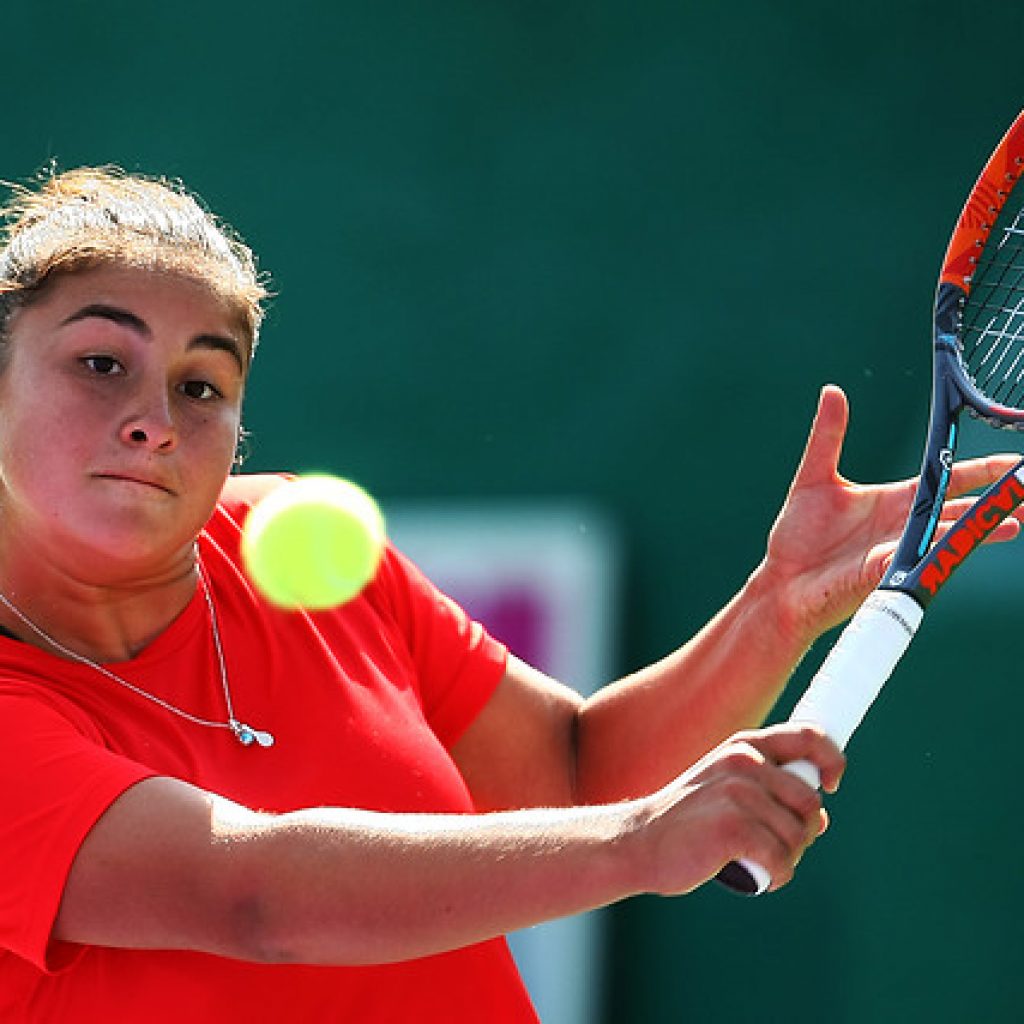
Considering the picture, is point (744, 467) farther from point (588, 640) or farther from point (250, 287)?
point (250, 287)

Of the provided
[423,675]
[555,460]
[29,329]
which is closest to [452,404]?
[555,460]

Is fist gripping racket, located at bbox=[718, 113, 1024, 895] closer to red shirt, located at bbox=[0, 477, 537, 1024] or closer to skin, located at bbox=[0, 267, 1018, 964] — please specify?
skin, located at bbox=[0, 267, 1018, 964]

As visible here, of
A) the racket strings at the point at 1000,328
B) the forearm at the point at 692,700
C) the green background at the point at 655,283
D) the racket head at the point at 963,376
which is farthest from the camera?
the green background at the point at 655,283

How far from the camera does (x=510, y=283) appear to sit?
338 centimetres

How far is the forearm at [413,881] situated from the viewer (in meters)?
1.58

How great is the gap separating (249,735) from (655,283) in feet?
5.21

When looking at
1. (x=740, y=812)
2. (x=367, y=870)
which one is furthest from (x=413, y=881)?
(x=740, y=812)

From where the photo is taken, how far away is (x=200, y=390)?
195 cm

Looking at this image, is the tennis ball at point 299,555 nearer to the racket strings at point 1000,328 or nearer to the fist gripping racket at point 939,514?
the fist gripping racket at point 939,514

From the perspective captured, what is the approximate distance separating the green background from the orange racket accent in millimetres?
869

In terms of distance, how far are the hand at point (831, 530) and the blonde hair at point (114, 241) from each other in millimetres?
615

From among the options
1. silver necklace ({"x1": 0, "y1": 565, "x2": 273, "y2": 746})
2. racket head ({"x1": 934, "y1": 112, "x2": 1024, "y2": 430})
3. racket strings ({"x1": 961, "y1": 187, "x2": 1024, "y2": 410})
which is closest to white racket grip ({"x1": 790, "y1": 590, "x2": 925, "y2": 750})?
racket head ({"x1": 934, "y1": 112, "x2": 1024, "y2": 430})

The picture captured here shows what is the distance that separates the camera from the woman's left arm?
2.02m

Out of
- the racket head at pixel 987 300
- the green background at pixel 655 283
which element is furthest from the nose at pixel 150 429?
the green background at pixel 655 283
